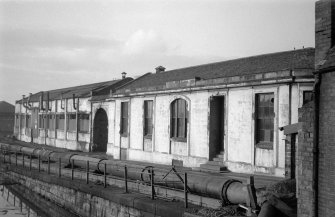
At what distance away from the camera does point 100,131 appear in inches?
1080

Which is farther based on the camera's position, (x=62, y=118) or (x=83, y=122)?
(x=62, y=118)

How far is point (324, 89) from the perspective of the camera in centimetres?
600

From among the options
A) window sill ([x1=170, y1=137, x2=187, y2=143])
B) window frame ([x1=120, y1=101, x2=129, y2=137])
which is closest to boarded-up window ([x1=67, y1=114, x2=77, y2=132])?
window frame ([x1=120, y1=101, x2=129, y2=137])

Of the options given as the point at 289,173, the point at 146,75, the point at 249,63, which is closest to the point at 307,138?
the point at 289,173

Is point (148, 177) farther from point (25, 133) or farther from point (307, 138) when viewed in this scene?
point (25, 133)

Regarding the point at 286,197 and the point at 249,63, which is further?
the point at 249,63

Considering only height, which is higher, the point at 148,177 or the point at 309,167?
the point at 309,167

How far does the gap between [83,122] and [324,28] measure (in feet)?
80.7

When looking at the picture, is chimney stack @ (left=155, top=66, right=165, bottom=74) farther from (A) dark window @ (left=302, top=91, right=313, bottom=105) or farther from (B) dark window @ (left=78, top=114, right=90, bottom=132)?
(A) dark window @ (left=302, top=91, right=313, bottom=105)

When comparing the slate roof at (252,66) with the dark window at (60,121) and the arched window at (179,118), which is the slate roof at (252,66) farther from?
the dark window at (60,121)

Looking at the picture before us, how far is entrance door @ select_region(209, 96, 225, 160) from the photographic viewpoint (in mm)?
16031

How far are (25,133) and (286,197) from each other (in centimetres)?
4002

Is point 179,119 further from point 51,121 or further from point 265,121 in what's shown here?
point 51,121

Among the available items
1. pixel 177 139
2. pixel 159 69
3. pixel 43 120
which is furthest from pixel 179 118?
pixel 43 120
